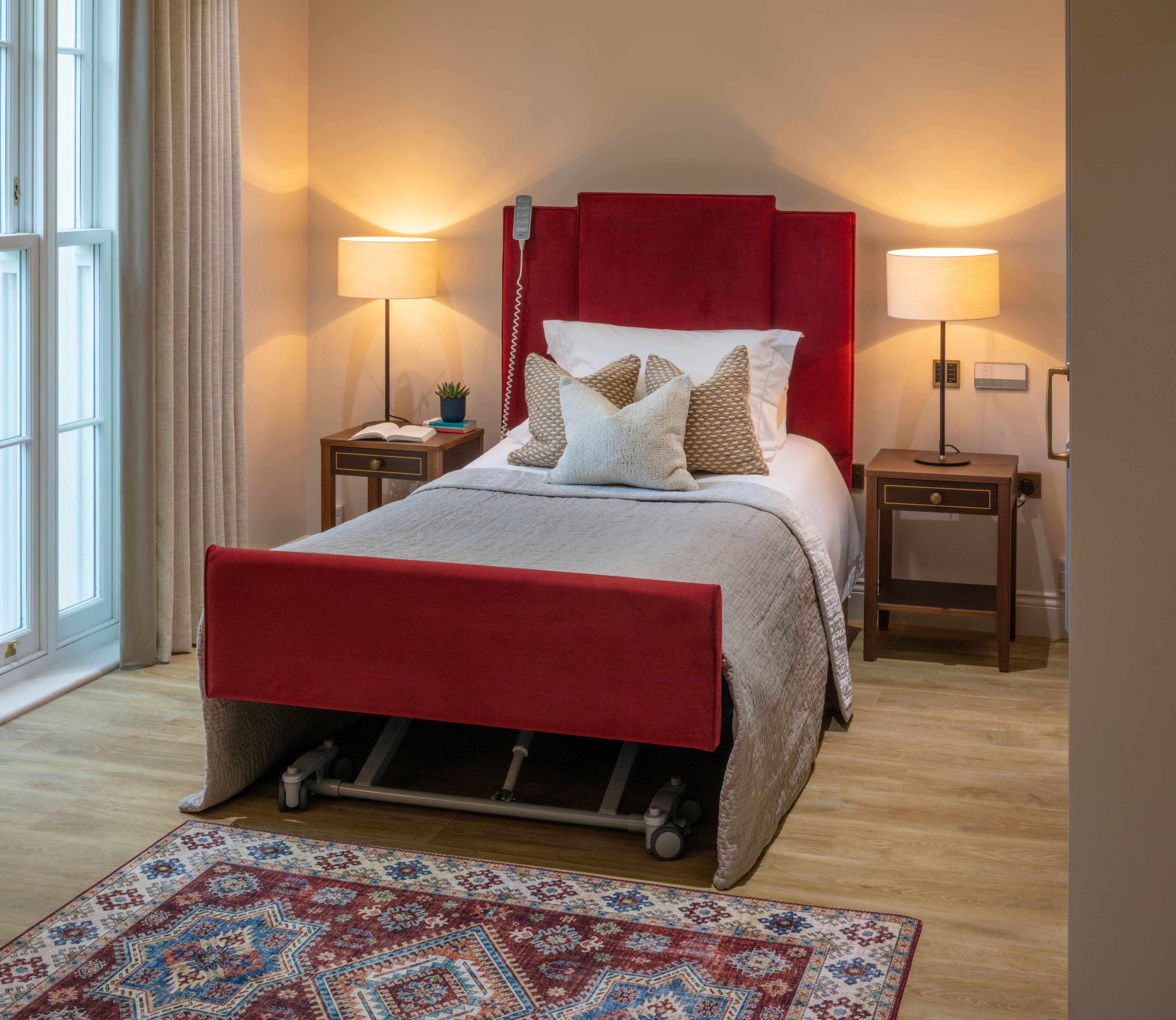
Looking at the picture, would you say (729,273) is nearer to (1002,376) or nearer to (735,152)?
(735,152)

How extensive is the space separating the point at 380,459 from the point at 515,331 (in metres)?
0.69

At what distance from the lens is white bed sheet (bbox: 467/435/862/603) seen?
12.5ft

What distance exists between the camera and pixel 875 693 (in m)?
3.84

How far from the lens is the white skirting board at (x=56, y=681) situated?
3.60m

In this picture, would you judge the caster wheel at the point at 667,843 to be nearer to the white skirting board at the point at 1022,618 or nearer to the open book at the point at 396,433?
the white skirting board at the point at 1022,618

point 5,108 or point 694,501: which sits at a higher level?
point 5,108

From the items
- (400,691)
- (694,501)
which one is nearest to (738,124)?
(694,501)

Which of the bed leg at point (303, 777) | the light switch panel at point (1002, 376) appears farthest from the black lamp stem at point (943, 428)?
the bed leg at point (303, 777)

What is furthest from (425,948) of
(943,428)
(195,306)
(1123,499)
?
(943,428)

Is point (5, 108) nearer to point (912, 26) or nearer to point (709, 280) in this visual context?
point (709, 280)

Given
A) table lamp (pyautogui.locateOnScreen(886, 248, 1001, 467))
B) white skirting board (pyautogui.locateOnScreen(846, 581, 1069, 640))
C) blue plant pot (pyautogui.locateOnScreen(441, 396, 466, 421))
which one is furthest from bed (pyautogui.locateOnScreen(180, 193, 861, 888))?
blue plant pot (pyautogui.locateOnScreen(441, 396, 466, 421))

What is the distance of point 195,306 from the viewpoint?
4121mm

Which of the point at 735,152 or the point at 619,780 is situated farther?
the point at 735,152

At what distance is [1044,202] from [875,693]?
5.79 feet
